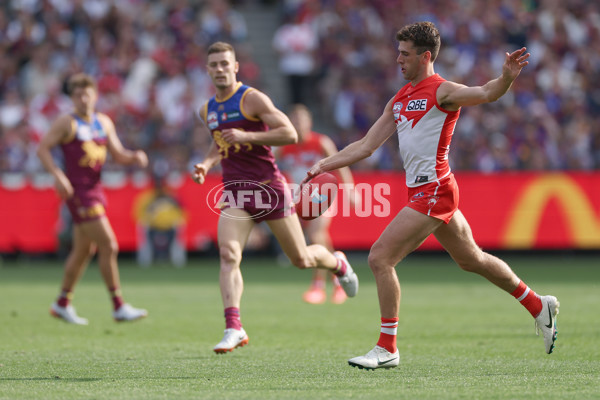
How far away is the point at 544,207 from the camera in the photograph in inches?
755

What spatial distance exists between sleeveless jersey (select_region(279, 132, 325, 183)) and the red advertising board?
5697 millimetres

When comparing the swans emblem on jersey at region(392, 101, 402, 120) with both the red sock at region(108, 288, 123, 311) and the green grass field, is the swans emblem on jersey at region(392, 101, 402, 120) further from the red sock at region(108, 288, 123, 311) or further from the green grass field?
the red sock at region(108, 288, 123, 311)

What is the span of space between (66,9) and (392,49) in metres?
8.05

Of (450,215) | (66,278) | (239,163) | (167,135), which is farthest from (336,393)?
(167,135)

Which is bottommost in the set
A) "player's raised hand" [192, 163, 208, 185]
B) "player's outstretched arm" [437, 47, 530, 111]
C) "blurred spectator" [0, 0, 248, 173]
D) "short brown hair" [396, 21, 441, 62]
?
"player's raised hand" [192, 163, 208, 185]

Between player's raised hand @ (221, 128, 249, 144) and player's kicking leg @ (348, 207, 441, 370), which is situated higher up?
player's raised hand @ (221, 128, 249, 144)

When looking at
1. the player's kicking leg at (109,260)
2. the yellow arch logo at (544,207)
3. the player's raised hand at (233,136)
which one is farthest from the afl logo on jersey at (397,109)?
the yellow arch logo at (544,207)

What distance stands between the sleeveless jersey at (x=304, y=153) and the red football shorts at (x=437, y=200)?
6271 mm

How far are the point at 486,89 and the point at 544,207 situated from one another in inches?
525

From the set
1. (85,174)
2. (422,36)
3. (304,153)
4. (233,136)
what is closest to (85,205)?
(85,174)

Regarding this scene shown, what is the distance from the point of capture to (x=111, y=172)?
19359mm

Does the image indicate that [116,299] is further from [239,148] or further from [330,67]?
[330,67]

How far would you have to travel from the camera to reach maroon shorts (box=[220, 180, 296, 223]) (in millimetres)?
7949

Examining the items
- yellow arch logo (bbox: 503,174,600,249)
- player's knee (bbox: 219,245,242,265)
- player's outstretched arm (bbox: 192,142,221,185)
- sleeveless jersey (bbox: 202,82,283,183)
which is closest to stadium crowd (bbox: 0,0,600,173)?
yellow arch logo (bbox: 503,174,600,249)
